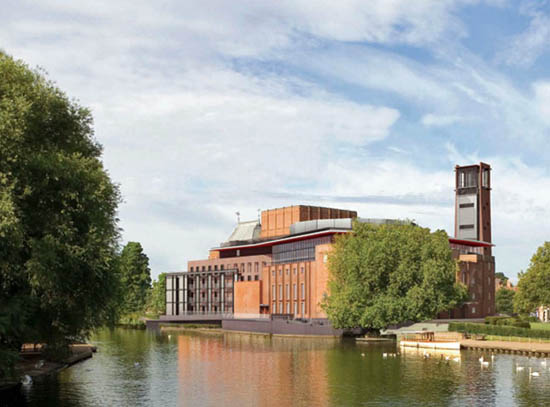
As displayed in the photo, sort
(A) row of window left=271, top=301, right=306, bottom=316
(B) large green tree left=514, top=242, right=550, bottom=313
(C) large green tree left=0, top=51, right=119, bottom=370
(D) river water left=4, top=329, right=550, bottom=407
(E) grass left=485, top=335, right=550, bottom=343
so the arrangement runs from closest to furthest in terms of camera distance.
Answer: (C) large green tree left=0, top=51, right=119, bottom=370, (D) river water left=4, top=329, right=550, bottom=407, (E) grass left=485, top=335, right=550, bottom=343, (B) large green tree left=514, top=242, right=550, bottom=313, (A) row of window left=271, top=301, right=306, bottom=316

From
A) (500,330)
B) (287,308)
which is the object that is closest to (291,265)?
(287,308)

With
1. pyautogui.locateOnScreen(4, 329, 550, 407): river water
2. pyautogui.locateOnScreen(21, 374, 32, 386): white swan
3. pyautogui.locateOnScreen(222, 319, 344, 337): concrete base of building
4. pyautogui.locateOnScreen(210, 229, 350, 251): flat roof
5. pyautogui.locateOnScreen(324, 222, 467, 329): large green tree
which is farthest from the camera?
pyautogui.locateOnScreen(210, 229, 350, 251): flat roof

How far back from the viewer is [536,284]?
384 ft

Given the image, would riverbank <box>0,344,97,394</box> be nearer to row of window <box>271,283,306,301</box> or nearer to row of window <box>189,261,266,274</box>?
row of window <box>271,283,306,301</box>

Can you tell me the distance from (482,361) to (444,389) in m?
17.9

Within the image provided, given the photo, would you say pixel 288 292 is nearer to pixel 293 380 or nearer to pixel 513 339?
pixel 513 339

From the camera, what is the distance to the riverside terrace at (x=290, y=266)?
13062 centimetres

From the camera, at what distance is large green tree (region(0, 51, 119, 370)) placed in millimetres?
39125

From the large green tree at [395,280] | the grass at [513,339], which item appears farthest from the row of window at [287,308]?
the grass at [513,339]

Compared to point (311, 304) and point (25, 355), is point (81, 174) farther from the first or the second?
point (311, 304)

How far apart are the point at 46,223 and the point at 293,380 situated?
25.9m

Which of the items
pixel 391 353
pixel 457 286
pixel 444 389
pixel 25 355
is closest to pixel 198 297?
pixel 457 286

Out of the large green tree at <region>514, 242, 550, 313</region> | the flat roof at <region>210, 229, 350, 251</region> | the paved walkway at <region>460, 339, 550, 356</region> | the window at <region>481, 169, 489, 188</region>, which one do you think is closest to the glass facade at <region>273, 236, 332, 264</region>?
the flat roof at <region>210, 229, 350, 251</region>

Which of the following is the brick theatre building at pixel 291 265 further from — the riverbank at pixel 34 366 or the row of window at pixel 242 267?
the riverbank at pixel 34 366
